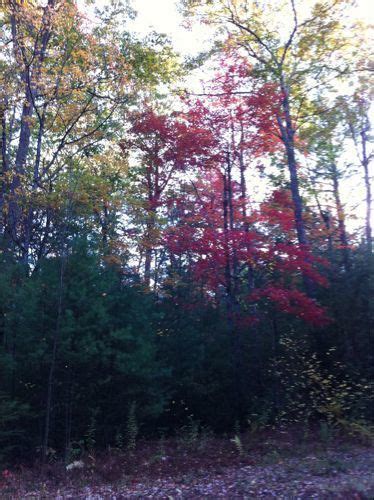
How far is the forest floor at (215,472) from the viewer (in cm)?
773

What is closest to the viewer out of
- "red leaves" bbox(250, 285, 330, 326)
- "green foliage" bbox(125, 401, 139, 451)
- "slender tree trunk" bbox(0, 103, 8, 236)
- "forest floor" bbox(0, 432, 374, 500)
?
"forest floor" bbox(0, 432, 374, 500)

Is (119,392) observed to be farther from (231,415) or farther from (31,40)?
(31,40)

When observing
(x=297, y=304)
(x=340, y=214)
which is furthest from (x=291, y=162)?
(x=297, y=304)

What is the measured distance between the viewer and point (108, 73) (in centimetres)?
1828

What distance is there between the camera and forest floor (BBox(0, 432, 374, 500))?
773 centimetres

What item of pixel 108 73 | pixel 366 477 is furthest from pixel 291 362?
pixel 108 73

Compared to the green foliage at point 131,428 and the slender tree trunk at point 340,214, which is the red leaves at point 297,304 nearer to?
the slender tree trunk at point 340,214

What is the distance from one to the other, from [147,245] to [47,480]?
1122 centimetres

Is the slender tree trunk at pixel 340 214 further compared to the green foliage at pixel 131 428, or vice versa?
the slender tree trunk at pixel 340 214

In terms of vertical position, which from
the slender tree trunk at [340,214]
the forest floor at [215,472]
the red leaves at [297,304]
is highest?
the slender tree trunk at [340,214]

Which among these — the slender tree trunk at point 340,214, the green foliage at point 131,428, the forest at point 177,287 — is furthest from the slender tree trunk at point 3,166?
the slender tree trunk at point 340,214

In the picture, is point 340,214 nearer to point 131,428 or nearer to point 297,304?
point 297,304

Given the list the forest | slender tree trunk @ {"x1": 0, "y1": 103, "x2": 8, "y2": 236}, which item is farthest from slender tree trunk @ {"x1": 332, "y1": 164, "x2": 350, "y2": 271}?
slender tree trunk @ {"x1": 0, "y1": 103, "x2": 8, "y2": 236}

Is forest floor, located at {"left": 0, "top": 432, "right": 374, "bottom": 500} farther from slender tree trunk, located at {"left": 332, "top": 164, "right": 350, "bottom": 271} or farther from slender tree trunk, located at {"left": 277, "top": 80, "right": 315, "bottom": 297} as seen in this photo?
slender tree trunk, located at {"left": 332, "top": 164, "right": 350, "bottom": 271}
